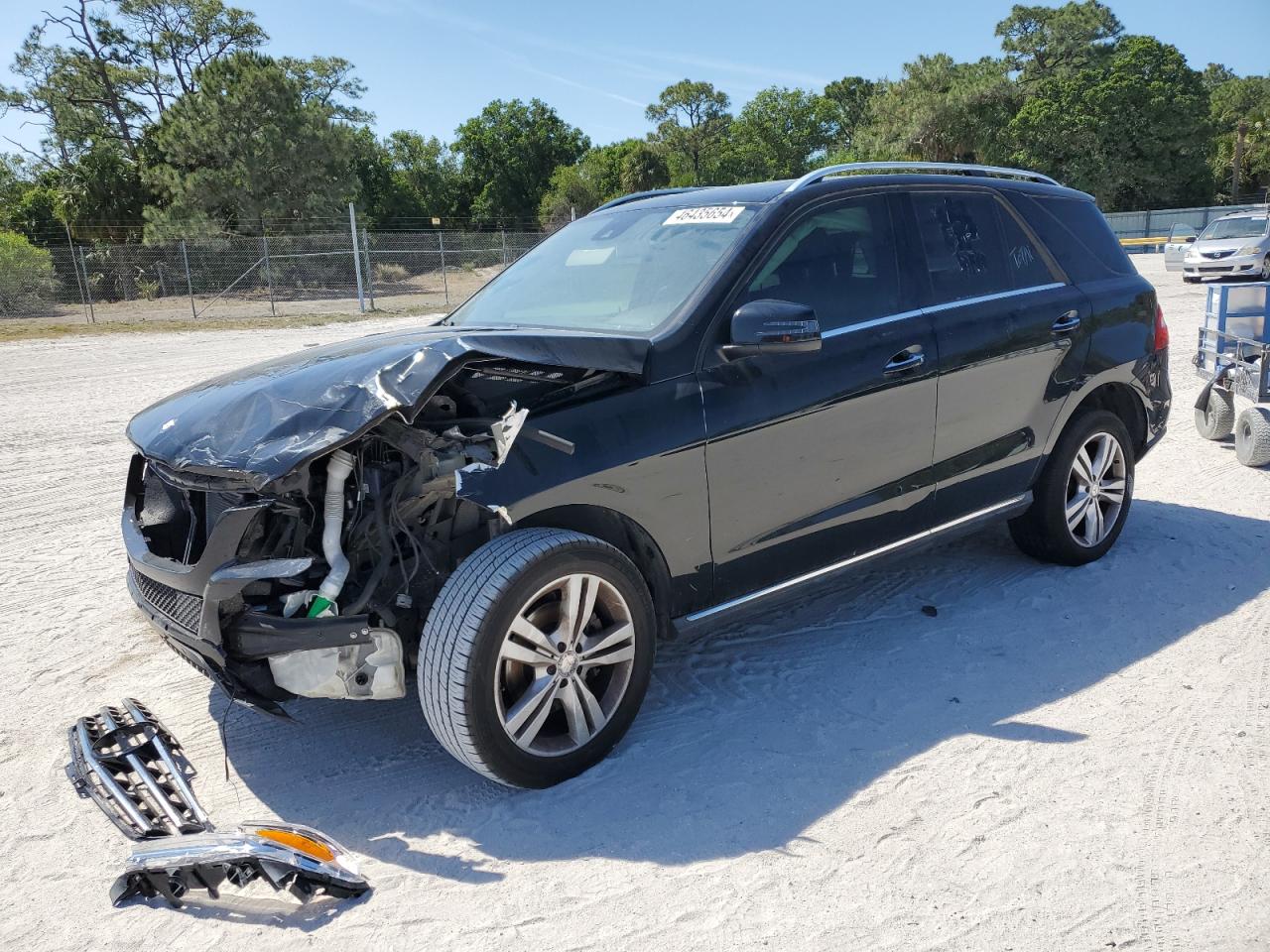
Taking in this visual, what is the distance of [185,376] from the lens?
500 inches

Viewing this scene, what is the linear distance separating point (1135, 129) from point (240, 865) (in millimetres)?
66494

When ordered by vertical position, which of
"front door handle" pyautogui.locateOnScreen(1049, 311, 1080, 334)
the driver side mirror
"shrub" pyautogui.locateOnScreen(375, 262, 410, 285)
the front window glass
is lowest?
"front door handle" pyautogui.locateOnScreen(1049, 311, 1080, 334)

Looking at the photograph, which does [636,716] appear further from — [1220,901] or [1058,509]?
[1058,509]

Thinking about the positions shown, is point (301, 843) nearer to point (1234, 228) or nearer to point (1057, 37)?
point (1234, 228)

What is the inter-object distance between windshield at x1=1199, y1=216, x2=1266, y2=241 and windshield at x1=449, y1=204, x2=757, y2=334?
77.8 feet

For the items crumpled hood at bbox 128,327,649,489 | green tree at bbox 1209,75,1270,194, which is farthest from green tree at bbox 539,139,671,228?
crumpled hood at bbox 128,327,649,489

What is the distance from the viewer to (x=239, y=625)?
284 cm

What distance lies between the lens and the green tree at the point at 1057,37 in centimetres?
6756

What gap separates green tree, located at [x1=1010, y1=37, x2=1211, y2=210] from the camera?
56500 millimetres

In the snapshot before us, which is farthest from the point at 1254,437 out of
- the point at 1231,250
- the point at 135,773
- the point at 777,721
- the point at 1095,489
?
the point at 1231,250

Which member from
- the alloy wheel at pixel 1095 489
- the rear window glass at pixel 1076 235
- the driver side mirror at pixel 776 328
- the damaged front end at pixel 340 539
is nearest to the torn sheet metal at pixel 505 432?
the damaged front end at pixel 340 539

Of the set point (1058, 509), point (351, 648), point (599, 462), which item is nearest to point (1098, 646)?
point (1058, 509)

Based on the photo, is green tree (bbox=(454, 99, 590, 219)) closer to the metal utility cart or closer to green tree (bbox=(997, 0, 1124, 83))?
green tree (bbox=(997, 0, 1124, 83))

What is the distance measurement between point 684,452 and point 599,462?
35 cm
